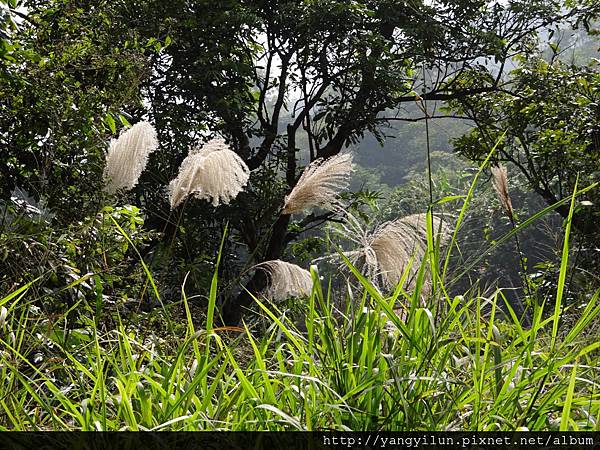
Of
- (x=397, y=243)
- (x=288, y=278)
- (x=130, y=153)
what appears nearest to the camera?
(x=397, y=243)

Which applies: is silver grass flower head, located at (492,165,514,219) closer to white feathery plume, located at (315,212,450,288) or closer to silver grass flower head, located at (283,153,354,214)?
white feathery plume, located at (315,212,450,288)

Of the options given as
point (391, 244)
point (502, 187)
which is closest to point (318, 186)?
point (391, 244)

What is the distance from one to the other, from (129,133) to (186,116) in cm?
405

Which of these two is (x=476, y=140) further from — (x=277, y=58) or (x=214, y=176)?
(x=214, y=176)

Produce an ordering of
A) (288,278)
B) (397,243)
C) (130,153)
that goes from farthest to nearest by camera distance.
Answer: (130,153) → (288,278) → (397,243)

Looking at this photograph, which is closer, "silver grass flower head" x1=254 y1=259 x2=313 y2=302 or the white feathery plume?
the white feathery plume

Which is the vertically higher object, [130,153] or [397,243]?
[130,153]

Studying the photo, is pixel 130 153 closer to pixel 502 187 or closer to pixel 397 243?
pixel 397 243

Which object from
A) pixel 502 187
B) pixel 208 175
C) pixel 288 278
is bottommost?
pixel 288 278

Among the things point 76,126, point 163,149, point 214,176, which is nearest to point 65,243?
point 76,126

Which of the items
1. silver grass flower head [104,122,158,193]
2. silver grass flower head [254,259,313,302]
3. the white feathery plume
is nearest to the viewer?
the white feathery plume

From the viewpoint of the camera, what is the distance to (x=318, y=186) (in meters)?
1.75

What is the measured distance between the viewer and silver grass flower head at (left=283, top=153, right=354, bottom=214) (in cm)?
174

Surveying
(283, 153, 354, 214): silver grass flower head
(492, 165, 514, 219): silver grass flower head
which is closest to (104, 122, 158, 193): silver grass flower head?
(283, 153, 354, 214): silver grass flower head
